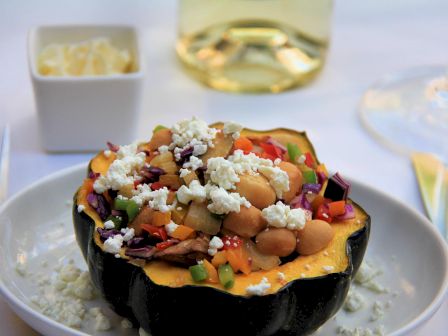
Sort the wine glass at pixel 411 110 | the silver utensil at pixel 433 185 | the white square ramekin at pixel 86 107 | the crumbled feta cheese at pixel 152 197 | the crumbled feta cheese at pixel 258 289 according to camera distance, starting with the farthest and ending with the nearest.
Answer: the wine glass at pixel 411 110 → the white square ramekin at pixel 86 107 → the silver utensil at pixel 433 185 → the crumbled feta cheese at pixel 152 197 → the crumbled feta cheese at pixel 258 289

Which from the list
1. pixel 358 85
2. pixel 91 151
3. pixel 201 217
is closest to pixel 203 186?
pixel 201 217

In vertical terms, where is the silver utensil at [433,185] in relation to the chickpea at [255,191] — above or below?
below

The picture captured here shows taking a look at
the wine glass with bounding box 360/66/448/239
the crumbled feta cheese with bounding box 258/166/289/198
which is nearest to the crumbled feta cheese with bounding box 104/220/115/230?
the crumbled feta cheese with bounding box 258/166/289/198

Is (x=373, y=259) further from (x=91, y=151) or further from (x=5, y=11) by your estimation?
(x=5, y=11)

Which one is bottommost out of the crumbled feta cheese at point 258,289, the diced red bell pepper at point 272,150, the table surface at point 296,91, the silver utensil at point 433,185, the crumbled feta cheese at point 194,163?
the table surface at point 296,91

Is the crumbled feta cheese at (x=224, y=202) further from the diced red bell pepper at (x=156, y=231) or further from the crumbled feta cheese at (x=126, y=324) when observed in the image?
the crumbled feta cheese at (x=126, y=324)

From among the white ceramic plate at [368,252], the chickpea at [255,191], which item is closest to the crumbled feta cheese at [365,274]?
the white ceramic plate at [368,252]

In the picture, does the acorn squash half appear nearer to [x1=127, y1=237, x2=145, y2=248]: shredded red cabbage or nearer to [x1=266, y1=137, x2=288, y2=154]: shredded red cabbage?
[x1=127, y1=237, x2=145, y2=248]: shredded red cabbage
